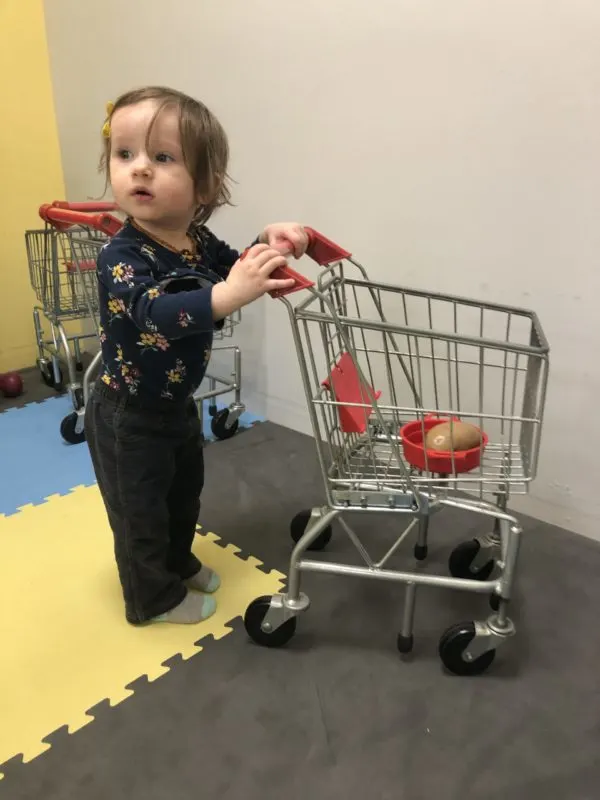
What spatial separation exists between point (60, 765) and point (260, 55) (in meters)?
2.16

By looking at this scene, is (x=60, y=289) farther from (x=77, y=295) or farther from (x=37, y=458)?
A: (x=37, y=458)

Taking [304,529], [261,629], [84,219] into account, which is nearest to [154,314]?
[261,629]

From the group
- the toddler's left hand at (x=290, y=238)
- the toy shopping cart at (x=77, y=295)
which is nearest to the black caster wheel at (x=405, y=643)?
the toddler's left hand at (x=290, y=238)

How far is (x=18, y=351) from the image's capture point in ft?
10.6

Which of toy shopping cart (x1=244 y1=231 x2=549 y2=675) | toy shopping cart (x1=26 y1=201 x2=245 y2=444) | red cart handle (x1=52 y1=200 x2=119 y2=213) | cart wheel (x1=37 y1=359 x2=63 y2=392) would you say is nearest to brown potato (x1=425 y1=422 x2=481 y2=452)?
toy shopping cart (x1=244 y1=231 x2=549 y2=675)

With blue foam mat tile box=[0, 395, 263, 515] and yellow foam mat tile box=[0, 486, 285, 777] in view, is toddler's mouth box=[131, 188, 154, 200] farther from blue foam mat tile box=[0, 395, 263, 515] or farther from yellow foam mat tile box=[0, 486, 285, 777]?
blue foam mat tile box=[0, 395, 263, 515]

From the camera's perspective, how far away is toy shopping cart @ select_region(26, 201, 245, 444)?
213cm

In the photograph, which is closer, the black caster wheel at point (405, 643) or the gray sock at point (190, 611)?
the black caster wheel at point (405, 643)

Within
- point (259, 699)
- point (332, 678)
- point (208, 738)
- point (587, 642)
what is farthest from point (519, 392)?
point (208, 738)

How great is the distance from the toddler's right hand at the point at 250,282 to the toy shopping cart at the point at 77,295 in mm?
905

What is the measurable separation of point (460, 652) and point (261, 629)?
43 cm

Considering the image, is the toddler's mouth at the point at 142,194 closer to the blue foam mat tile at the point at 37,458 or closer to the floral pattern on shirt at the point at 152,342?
the floral pattern on shirt at the point at 152,342

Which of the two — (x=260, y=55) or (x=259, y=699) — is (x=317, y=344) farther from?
(x=259, y=699)

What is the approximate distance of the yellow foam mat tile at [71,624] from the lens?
1257 mm
